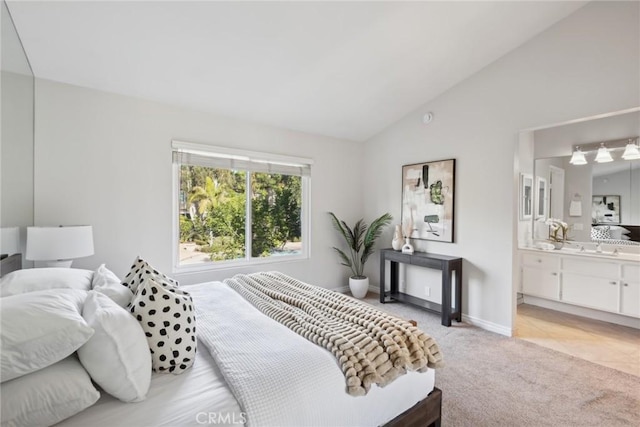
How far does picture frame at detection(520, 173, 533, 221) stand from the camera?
3854 mm

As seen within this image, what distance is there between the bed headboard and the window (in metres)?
1.26

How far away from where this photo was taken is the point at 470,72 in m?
3.29

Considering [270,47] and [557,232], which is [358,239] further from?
[270,47]

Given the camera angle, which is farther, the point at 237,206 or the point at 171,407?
the point at 237,206

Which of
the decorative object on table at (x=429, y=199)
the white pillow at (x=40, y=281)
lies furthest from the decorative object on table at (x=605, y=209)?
the white pillow at (x=40, y=281)

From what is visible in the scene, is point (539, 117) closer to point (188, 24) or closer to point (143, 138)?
point (188, 24)

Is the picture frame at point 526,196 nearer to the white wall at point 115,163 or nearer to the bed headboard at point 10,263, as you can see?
the white wall at point 115,163

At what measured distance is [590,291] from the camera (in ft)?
10.9

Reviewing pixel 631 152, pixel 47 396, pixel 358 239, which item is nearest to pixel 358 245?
pixel 358 239

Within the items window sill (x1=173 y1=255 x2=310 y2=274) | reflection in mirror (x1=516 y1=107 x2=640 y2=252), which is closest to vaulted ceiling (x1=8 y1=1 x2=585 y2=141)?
reflection in mirror (x1=516 y1=107 x2=640 y2=252)

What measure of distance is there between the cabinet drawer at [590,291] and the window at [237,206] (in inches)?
128

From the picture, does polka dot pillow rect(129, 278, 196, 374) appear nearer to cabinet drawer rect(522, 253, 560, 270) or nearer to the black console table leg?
the black console table leg

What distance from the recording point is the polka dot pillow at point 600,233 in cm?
338

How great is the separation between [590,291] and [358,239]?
277 centimetres
